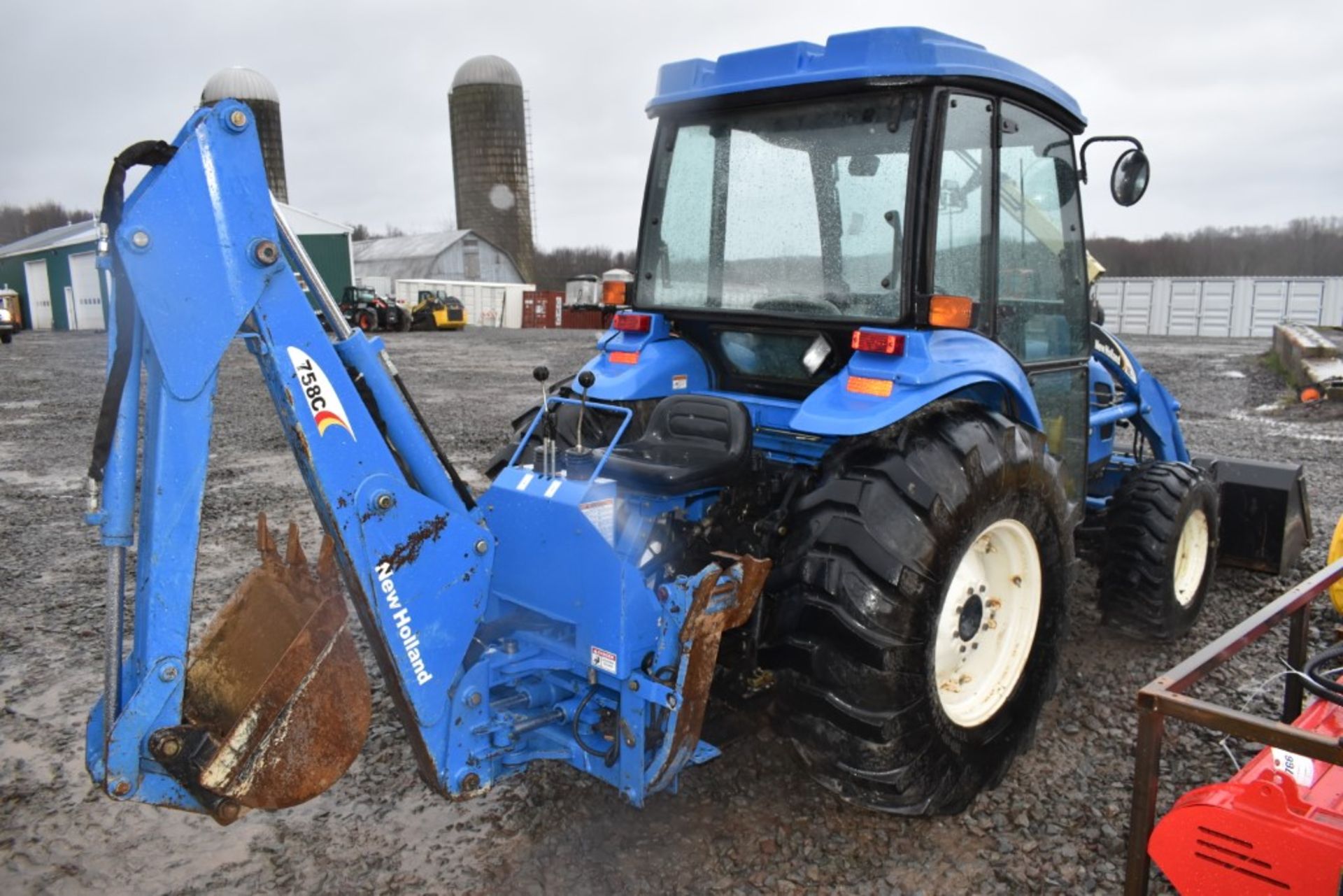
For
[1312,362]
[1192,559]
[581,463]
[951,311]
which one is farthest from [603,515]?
[1312,362]

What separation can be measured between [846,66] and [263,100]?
106 ft

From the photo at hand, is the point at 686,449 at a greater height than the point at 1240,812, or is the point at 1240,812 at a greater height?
the point at 686,449

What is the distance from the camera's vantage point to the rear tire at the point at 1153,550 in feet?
13.2

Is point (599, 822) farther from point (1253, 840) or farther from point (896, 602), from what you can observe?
point (1253, 840)

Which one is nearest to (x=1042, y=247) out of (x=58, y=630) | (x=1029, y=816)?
(x=1029, y=816)

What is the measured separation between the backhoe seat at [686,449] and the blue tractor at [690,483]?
0.5 inches

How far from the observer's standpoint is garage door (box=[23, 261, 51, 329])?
30.4m

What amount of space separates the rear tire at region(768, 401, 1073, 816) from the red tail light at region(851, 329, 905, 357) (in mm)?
210

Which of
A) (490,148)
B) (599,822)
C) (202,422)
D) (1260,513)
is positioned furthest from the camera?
(490,148)

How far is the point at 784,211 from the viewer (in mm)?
3248

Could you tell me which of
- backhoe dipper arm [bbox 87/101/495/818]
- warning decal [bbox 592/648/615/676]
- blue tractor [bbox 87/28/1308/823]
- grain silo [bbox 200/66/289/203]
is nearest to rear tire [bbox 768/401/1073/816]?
blue tractor [bbox 87/28/1308/823]

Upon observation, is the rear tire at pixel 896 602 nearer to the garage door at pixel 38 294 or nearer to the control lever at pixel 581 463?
the control lever at pixel 581 463

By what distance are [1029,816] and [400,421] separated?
2.18 m

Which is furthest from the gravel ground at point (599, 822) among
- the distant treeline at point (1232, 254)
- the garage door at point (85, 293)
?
the distant treeline at point (1232, 254)
